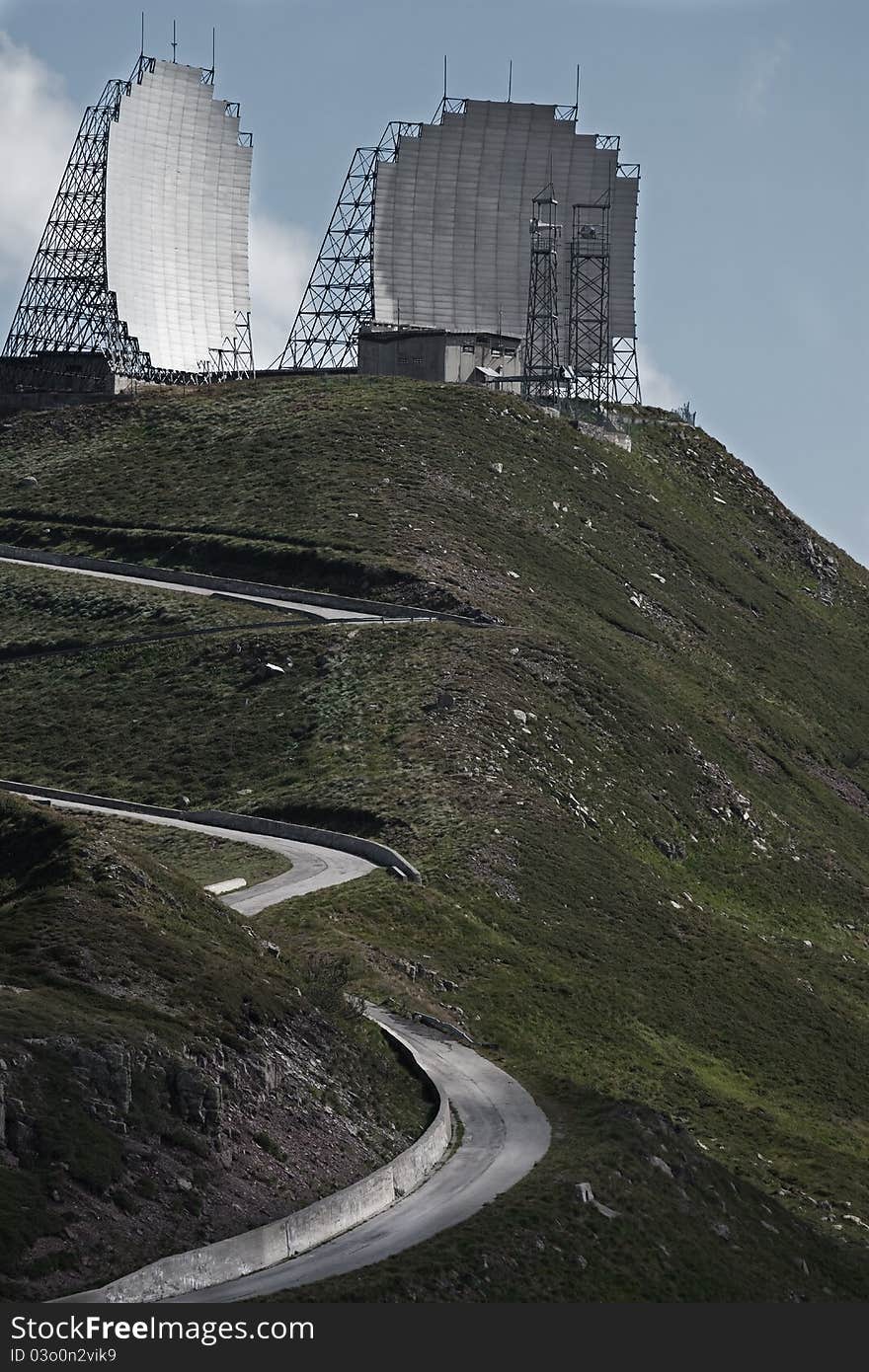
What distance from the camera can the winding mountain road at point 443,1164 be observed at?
37375mm

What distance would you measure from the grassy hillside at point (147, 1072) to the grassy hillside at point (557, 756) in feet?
12.4

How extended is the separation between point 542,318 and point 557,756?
6038 cm

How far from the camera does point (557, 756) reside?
82750 mm

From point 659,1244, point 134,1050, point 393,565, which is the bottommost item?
point 659,1244

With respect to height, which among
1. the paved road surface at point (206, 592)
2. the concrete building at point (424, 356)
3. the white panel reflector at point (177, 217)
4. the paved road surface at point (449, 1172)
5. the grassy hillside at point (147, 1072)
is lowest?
the paved road surface at point (449, 1172)

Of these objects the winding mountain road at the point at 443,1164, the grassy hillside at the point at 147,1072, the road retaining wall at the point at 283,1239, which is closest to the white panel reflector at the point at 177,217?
the winding mountain road at the point at 443,1164

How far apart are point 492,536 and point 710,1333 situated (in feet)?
251

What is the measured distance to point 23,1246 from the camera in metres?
34.4

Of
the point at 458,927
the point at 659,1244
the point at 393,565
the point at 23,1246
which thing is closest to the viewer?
the point at 23,1246

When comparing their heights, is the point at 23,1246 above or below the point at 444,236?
below

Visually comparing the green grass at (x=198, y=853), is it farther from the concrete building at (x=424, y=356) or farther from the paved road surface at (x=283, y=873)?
the concrete building at (x=424, y=356)

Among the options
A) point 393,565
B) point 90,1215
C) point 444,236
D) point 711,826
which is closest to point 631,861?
point 711,826

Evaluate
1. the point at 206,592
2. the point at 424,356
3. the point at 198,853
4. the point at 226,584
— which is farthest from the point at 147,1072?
the point at 424,356

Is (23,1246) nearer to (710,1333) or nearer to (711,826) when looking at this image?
(710,1333)
